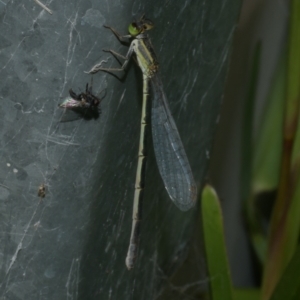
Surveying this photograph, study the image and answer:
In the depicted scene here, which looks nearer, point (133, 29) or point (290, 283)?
point (133, 29)

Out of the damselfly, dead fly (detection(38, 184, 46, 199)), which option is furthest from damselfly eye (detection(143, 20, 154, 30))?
dead fly (detection(38, 184, 46, 199))

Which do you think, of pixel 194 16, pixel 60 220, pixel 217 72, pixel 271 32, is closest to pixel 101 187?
pixel 60 220

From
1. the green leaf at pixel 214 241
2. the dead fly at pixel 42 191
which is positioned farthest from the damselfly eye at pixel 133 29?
the green leaf at pixel 214 241

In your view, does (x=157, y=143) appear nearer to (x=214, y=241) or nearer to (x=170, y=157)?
(x=170, y=157)

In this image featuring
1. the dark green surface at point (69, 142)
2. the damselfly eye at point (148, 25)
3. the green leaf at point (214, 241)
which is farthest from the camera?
the green leaf at point (214, 241)

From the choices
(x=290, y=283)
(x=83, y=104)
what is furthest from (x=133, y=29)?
(x=290, y=283)

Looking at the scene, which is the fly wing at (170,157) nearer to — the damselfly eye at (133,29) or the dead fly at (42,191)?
the damselfly eye at (133,29)
